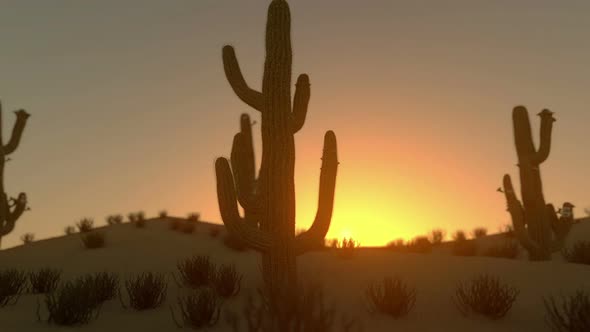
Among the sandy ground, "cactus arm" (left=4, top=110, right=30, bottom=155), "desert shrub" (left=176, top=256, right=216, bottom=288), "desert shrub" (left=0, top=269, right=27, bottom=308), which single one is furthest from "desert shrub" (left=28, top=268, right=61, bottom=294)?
"cactus arm" (left=4, top=110, right=30, bottom=155)

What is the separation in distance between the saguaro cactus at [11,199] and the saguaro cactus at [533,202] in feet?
55.3

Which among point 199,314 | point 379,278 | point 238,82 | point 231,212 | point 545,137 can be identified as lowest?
point 199,314

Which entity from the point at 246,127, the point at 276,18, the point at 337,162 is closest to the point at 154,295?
the point at 337,162

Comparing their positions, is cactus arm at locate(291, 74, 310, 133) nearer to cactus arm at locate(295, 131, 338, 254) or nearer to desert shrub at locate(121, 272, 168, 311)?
cactus arm at locate(295, 131, 338, 254)

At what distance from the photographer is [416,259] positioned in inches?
528

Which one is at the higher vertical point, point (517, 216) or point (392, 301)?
point (517, 216)

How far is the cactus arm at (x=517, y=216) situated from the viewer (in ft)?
49.6

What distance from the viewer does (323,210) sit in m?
9.70

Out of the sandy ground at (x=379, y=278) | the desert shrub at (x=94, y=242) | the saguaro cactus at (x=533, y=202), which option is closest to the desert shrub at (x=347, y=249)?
the sandy ground at (x=379, y=278)

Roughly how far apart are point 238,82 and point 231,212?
269 centimetres

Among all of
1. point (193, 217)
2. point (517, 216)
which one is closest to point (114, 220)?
point (193, 217)

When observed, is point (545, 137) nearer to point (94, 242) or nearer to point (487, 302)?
point (487, 302)

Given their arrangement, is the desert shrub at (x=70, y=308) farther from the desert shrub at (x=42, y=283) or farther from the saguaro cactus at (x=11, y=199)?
the saguaro cactus at (x=11, y=199)

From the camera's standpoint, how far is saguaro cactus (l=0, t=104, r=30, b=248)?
19019 millimetres
